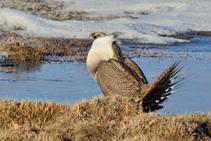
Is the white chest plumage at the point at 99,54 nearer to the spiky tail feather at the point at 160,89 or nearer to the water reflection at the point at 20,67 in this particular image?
the spiky tail feather at the point at 160,89

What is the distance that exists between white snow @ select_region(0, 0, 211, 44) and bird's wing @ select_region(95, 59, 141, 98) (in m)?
12.9

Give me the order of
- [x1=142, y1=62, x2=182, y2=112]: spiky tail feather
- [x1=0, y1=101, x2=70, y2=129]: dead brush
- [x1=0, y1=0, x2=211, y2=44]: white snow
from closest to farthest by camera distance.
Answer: [x1=0, y1=101, x2=70, y2=129]: dead brush, [x1=142, y1=62, x2=182, y2=112]: spiky tail feather, [x1=0, y1=0, x2=211, y2=44]: white snow

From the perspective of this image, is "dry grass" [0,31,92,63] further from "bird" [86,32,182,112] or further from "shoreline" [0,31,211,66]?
"bird" [86,32,182,112]

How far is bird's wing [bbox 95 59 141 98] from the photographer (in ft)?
26.0

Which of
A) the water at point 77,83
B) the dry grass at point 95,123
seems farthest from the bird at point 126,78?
the water at point 77,83

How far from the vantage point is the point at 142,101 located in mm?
7828

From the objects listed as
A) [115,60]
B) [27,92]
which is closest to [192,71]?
[27,92]

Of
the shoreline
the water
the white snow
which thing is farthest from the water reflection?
the white snow

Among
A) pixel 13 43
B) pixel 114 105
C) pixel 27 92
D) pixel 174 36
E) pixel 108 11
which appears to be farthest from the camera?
pixel 108 11

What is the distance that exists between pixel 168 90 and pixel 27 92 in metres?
4.18

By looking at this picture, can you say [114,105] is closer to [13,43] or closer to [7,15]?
[13,43]

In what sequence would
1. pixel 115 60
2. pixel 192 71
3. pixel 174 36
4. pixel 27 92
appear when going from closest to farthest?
pixel 115 60 < pixel 27 92 < pixel 192 71 < pixel 174 36

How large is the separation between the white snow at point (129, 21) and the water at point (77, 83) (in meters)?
5.34

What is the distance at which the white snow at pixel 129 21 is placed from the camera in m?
21.6
